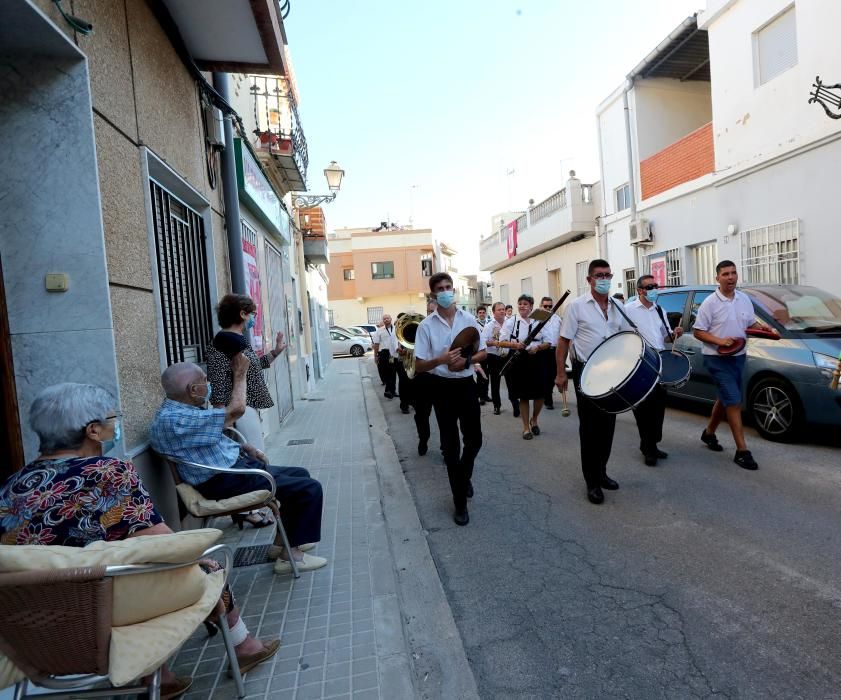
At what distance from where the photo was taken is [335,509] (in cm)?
462

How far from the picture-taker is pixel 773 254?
1079 centimetres

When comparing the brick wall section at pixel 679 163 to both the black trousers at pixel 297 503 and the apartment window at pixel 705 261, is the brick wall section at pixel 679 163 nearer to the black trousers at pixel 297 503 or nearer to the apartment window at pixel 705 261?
the apartment window at pixel 705 261

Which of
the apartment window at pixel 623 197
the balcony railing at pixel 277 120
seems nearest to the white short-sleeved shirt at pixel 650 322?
the balcony railing at pixel 277 120

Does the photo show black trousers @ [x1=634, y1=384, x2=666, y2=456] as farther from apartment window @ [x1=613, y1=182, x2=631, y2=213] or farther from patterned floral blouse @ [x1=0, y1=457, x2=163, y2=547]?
apartment window @ [x1=613, y1=182, x2=631, y2=213]

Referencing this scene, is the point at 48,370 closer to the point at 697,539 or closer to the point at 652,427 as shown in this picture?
the point at 697,539

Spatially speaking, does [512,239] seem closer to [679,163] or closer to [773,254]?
[679,163]

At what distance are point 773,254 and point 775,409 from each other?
6.36 meters

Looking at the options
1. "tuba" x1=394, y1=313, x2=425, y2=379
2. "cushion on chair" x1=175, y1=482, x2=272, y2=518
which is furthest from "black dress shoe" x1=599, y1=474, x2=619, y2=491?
"tuba" x1=394, y1=313, x2=425, y2=379

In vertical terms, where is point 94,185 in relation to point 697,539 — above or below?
above

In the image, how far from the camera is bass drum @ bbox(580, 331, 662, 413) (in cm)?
391

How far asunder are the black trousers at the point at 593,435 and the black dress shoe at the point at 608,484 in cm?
20


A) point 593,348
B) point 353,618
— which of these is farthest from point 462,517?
point 593,348

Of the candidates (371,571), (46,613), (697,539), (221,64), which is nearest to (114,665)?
(46,613)

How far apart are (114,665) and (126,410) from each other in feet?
6.41
